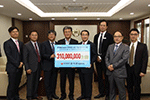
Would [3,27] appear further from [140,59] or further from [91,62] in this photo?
[140,59]

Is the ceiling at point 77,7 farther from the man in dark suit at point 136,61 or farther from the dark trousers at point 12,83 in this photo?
the dark trousers at point 12,83

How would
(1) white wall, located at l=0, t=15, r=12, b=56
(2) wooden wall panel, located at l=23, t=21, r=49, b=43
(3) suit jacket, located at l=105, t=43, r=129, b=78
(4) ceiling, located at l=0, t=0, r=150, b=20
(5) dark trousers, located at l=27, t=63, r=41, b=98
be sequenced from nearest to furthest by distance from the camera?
(3) suit jacket, located at l=105, t=43, r=129, b=78
(5) dark trousers, located at l=27, t=63, r=41, b=98
(4) ceiling, located at l=0, t=0, r=150, b=20
(1) white wall, located at l=0, t=15, r=12, b=56
(2) wooden wall panel, located at l=23, t=21, r=49, b=43

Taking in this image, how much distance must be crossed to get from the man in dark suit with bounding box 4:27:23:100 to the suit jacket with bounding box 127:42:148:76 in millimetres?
2230

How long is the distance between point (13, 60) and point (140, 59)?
2402 millimetres

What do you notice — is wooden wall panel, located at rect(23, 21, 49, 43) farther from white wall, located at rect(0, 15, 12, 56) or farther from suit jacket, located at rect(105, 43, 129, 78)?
suit jacket, located at rect(105, 43, 129, 78)

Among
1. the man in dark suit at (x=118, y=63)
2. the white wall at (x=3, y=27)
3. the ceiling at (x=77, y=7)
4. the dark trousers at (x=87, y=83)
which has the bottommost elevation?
the dark trousers at (x=87, y=83)

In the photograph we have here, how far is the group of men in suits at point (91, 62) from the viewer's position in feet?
8.82

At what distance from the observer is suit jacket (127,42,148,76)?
8.75 feet

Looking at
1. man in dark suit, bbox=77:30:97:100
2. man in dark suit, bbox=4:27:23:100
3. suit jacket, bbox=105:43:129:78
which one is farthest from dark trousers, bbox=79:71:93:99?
man in dark suit, bbox=4:27:23:100

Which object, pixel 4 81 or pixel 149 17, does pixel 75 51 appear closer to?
pixel 4 81

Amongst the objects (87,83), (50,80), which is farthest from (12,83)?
(87,83)

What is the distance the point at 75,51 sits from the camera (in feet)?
9.86

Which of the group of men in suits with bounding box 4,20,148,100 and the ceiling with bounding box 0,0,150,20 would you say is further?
the ceiling with bounding box 0,0,150,20

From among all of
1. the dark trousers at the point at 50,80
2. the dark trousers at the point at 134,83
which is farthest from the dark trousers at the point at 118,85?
the dark trousers at the point at 50,80
